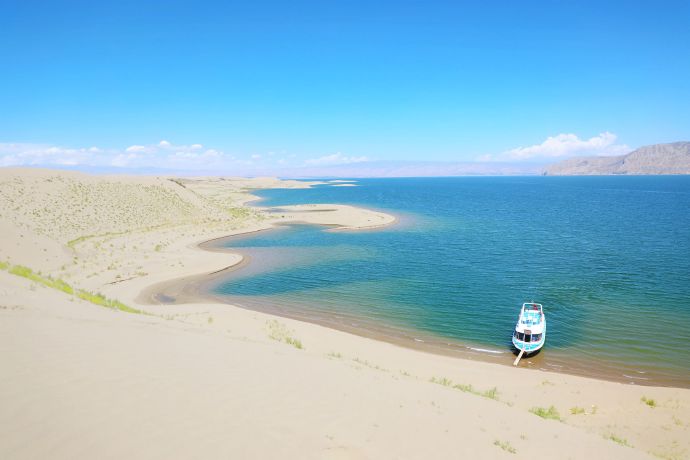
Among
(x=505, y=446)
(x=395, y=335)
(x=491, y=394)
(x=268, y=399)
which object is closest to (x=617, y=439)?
(x=491, y=394)

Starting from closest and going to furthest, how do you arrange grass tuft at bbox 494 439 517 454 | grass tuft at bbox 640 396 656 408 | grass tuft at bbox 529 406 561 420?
grass tuft at bbox 494 439 517 454, grass tuft at bbox 529 406 561 420, grass tuft at bbox 640 396 656 408

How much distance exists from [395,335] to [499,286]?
13.2 metres

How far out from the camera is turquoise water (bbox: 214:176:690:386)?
70.3ft

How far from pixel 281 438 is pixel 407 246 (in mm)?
42821

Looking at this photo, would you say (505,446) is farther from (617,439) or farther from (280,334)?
(280,334)

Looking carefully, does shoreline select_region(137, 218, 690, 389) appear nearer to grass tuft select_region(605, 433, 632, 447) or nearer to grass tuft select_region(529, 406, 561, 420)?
grass tuft select_region(529, 406, 561, 420)

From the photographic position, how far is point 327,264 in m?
39.5

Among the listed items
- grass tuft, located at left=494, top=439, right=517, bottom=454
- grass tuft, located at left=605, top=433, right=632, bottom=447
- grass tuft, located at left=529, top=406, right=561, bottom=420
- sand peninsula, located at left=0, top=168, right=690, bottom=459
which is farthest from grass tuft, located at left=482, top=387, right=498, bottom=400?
grass tuft, located at left=494, top=439, right=517, bottom=454

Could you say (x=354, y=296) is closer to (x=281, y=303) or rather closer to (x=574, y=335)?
(x=281, y=303)

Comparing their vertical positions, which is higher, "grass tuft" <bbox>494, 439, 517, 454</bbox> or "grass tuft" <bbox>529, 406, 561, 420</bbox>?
"grass tuft" <bbox>494, 439, 517, 454</bbox>

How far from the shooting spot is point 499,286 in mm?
31578


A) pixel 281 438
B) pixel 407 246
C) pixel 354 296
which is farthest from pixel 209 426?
pixel 407 246

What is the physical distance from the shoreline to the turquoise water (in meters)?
0.19

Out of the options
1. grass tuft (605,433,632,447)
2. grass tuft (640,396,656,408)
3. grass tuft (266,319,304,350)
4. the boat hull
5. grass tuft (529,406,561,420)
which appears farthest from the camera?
the boat hull
